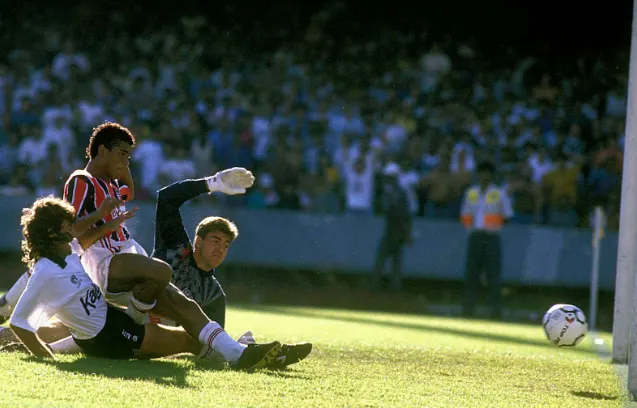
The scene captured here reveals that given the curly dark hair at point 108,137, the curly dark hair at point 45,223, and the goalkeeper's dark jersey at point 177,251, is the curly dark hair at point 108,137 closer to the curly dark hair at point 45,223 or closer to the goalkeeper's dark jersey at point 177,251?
the goalkeeper's dark jersey at point 177,251

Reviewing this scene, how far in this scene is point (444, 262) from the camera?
66.0 feet

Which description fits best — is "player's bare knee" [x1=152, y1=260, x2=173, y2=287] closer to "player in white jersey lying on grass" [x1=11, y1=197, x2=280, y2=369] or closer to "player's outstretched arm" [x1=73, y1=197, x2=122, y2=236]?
"player in white jersey lying on grass" [x1=11, y1=197, x2=280, y2=369]

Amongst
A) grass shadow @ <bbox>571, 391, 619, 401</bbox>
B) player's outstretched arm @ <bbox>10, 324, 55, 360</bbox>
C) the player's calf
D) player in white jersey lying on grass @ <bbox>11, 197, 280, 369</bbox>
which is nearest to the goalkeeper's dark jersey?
player in white jersey lying on grass @ <bbox>11, 197, 280, 369</bbox>

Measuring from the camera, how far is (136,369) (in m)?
7.75


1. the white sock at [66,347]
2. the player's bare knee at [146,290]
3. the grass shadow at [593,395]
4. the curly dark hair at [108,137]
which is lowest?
the grass shadow at [593,395]

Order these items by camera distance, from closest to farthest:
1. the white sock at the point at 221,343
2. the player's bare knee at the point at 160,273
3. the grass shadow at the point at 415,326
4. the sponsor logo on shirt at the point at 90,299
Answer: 1. the sponsor logo on shirt at the point at 90,299
2. the player's bare knee at the point at 160,273
3. the white sock at the point at 221,343
4. the grass shadow at the point at 415,326

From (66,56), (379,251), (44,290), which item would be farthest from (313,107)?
(44,290)

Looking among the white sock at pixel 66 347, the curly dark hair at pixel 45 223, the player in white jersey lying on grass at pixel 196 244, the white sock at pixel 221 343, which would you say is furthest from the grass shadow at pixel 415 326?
the curly dark hair at pixel 45 223

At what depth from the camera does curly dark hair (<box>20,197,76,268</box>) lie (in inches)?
299

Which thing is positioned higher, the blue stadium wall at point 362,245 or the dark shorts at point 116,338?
the blue stadium wall at point 362,245

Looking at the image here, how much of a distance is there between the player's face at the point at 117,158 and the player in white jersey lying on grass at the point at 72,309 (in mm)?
670

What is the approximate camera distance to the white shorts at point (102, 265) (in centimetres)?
831

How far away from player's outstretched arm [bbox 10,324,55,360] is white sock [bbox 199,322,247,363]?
1.10m

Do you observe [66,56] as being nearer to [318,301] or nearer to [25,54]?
[25,54]
